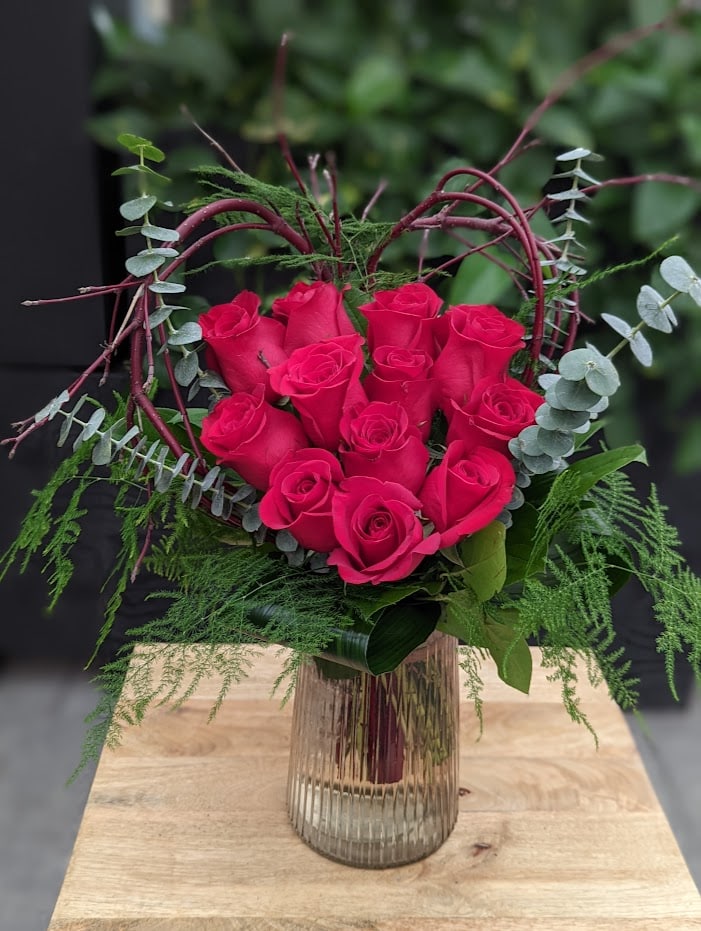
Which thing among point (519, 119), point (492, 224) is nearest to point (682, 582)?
point (492, 224)

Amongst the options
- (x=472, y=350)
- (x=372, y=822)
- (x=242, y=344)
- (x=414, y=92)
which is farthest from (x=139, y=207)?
(x=414, y=92)

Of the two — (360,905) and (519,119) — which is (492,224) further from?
(519,119)

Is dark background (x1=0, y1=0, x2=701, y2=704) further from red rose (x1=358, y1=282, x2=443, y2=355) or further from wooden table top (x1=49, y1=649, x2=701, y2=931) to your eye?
red rose (x1=358, y1=282, x2=443, y2=355)

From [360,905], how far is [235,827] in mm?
121

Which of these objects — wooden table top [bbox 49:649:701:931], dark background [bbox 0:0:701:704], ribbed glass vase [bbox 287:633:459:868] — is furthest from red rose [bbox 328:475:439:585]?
dark background [bbox 0:0:701:704]

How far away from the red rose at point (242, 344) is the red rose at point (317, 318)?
0.5 inches

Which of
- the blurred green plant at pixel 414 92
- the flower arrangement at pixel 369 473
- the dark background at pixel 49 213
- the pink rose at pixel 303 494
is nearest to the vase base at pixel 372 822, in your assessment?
the flower arrangement at pixel 369 473

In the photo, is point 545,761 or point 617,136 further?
point 617,136

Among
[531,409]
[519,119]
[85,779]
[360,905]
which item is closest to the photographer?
[531,409]

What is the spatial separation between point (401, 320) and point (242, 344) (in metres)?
0.09

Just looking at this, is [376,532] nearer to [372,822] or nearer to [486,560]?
[486,560]

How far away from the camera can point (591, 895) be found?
2.18 ft

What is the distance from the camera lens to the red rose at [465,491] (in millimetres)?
505

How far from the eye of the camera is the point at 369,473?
0.52 meters
